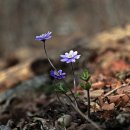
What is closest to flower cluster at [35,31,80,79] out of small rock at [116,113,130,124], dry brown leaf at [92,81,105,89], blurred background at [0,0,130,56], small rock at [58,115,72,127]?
small rock at [58,115,72,127]

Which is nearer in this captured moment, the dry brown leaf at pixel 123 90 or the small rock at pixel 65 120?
the small rock at pixel 65 120

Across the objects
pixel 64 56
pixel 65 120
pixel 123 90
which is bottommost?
pixel 65 120

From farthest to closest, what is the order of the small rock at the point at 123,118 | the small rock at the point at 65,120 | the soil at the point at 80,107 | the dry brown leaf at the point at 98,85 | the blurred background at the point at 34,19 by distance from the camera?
the blurred background at the point at 34,19, the dry brown leaf at the point at 98,85, the small rock at the point at 65,120, the soil at the point at 80,107, the small rock at the point at 123,118

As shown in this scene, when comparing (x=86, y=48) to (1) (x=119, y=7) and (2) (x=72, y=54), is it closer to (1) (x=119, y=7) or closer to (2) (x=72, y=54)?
(1) (x=119, y=7)

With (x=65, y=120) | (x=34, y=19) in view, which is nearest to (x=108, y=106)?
(x=65, y=120)

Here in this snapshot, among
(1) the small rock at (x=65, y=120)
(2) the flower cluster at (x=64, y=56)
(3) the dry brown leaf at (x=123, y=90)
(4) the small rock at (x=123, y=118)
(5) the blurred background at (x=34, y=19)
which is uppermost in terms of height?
(5) the blurred background at (x=34, y=19)

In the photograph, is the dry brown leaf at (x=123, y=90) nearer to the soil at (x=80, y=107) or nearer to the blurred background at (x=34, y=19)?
the soil at (x=80, y=107)

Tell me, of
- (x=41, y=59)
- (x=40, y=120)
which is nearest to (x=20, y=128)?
(x=40, y=120)

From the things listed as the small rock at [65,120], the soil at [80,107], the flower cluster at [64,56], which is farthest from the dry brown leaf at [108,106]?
the flower cluster at [64,56]

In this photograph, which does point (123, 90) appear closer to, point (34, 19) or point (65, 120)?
point (65, 120)

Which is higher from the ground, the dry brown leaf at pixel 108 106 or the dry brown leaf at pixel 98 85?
the dry brown leaf at pixel 98 85

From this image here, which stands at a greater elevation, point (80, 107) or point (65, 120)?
point (80, 107)
